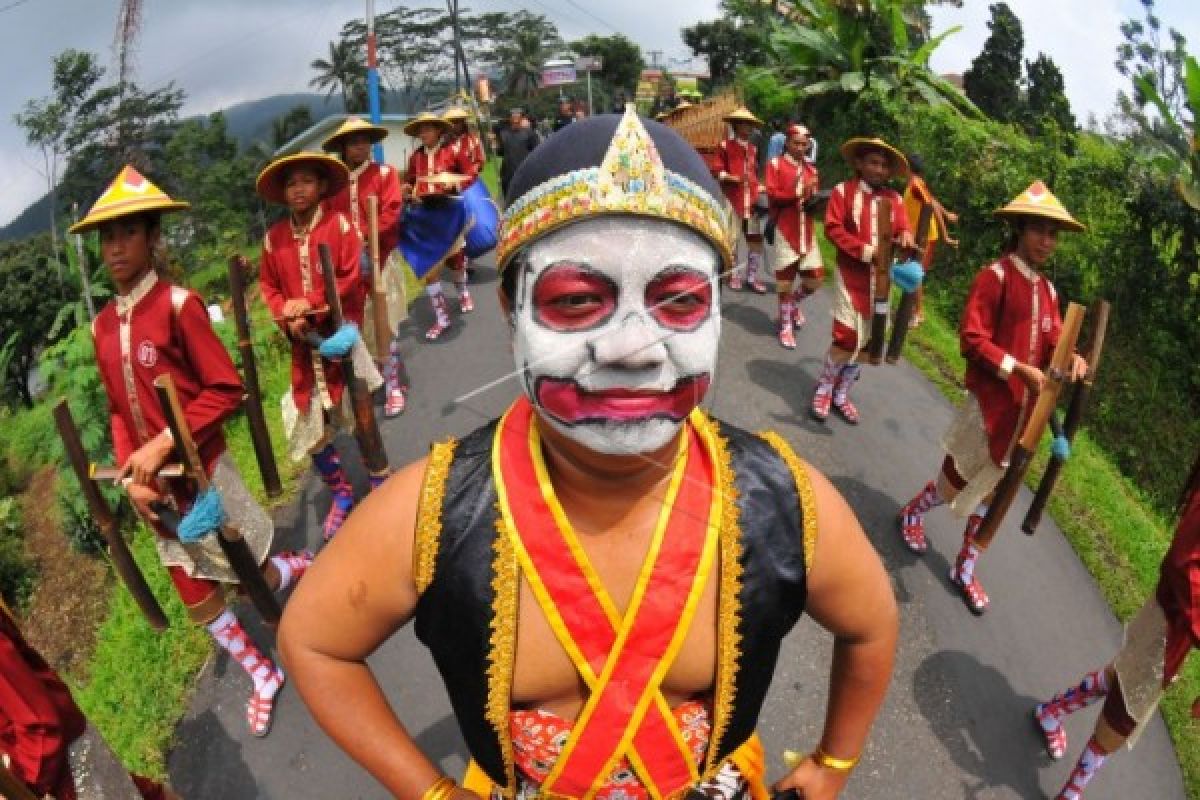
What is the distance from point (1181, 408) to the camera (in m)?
6.24

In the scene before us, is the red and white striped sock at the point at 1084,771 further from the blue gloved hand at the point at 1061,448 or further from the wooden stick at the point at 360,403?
the wooden stick at the point at 360,403

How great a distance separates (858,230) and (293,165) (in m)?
3.77

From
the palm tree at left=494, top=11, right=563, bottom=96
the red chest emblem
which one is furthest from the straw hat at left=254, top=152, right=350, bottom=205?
the palm tree at left=494, top=11, right=563, bottom=96

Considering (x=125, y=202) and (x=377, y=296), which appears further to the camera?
(x=377, y=296)

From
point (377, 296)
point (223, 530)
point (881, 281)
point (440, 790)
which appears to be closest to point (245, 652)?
point (223, 530)

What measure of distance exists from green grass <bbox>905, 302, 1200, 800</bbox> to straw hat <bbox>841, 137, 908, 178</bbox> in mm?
2071

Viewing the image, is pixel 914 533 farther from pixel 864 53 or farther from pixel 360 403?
pixel 864 53

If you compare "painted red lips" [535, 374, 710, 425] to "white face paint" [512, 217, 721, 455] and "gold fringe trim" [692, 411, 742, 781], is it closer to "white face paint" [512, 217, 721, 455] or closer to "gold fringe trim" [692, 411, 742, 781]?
Answer: "white face paint" [512, 217, 721, 455]

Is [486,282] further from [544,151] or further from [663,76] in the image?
[663,76]

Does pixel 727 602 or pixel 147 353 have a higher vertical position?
pixel 147 353

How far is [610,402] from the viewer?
140cm

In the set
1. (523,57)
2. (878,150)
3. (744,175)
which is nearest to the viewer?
(878,150)

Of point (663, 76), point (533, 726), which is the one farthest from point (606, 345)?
point (663, 76)

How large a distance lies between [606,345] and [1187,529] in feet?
7.59
